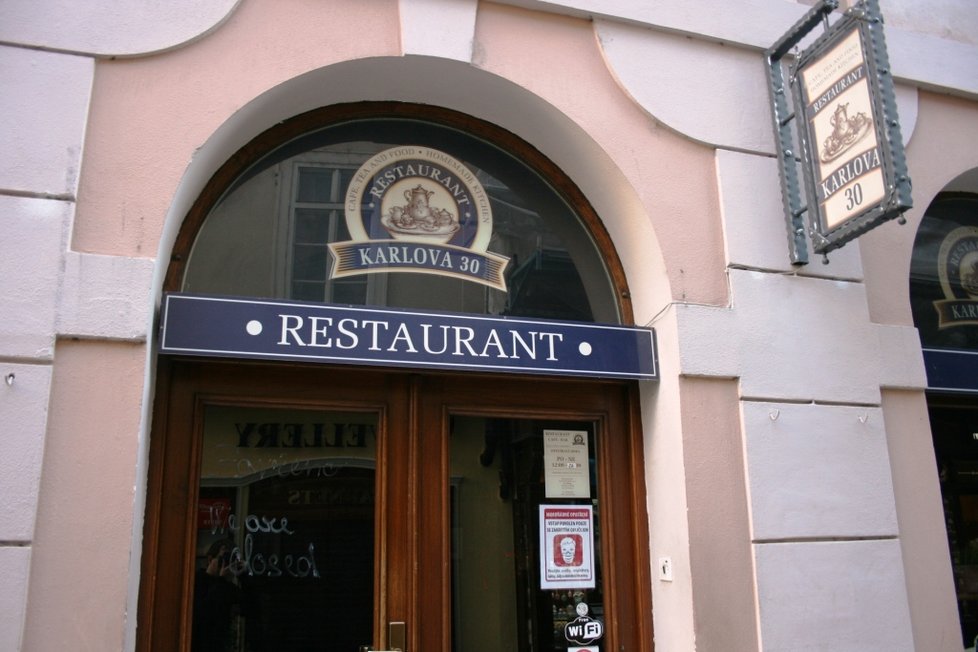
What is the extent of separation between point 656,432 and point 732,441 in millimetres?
421

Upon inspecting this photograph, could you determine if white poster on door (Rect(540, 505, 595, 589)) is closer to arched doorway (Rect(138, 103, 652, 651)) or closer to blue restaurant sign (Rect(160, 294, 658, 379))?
arched doorway (Rect(138, 103, 652, 651))

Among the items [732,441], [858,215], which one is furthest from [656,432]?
[858,215]

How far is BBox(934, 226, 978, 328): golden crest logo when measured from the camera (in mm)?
6199

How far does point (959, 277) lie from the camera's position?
20.8 ft

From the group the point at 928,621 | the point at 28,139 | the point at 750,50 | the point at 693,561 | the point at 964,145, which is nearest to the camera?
the point at 28,139

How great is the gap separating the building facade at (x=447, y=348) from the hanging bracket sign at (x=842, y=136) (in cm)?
25

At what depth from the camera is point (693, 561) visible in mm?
4508

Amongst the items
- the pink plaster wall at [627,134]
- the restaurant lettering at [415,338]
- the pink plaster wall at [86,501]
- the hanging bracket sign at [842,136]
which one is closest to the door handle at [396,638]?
the pink plaster wall at [86,501]

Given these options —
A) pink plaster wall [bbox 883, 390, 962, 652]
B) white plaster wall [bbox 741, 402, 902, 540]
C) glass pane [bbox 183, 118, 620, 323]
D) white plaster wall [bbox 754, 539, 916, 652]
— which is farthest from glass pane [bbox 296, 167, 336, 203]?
pink plaster wall [bbox 883, 390, 962, 652]

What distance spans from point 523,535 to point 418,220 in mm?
1920

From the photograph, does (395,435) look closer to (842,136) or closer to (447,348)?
(447,348)

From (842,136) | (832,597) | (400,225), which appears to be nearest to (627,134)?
(842,136)

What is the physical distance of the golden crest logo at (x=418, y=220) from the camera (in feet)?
16.2

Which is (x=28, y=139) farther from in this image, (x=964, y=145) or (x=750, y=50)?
(x=964, y=145)
